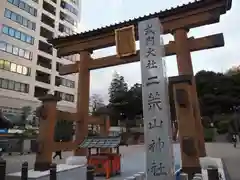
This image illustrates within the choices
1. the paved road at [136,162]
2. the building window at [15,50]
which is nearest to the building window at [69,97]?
the building window at [15,50]

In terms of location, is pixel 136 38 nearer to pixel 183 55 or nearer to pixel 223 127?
pixel 183 55

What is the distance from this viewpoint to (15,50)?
33969mm

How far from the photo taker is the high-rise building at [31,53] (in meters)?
32.6

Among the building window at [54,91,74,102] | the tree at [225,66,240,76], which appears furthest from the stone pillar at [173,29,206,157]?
the tree at [225,66,240,76]

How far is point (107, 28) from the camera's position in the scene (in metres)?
12.6

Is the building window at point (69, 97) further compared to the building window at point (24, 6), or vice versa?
the building window at point (69, 97)

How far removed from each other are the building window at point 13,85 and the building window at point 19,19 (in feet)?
29.9

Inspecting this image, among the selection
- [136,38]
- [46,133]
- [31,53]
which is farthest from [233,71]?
[46,133]

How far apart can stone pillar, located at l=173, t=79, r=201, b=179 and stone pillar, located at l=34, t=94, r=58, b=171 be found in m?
5.37

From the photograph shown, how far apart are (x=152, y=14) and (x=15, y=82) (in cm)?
2771

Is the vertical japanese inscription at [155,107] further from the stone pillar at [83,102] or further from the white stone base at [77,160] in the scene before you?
the stone pillar at [83,102]

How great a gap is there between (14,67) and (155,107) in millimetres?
32821

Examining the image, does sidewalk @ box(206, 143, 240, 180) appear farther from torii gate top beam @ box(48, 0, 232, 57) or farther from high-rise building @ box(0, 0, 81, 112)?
high-rise building @ box(0, 0, 81, 112)

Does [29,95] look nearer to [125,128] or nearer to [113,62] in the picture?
[125,128]
